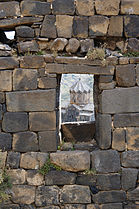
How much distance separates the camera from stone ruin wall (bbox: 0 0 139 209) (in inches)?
172

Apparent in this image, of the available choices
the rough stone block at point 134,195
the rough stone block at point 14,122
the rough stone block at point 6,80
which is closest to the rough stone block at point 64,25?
the rough stone block at point 6,80

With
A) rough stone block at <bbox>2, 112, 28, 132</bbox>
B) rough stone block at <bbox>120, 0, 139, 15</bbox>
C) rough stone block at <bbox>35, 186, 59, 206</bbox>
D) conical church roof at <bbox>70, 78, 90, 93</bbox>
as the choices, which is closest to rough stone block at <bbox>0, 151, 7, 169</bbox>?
rough stone block at <bbox>2, 112, 28, 132</bbox>

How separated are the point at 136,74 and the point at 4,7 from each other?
2.99 meters

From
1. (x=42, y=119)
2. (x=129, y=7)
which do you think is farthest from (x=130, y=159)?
(x=129, y=7)

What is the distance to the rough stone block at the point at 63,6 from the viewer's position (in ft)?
14.4

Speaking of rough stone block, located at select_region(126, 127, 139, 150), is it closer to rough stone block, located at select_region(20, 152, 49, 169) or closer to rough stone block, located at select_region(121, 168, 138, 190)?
rough stone block, located at select_region(121, 168, 138, 190)

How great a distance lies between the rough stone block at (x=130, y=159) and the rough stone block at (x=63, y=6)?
3.11m

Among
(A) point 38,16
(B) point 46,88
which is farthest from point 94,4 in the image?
(B) point 46,88

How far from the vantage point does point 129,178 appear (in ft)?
14.8

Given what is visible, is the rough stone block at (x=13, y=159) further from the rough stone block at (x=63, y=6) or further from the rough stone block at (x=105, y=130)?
the rough stone block at (x=63, y=6)

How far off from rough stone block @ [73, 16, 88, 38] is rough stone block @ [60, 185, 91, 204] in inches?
123

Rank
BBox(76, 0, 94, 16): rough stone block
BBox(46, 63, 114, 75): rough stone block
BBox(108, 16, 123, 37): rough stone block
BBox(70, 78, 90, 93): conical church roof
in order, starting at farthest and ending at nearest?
BBox(70, 78, 90, 93): conical church roof
BBox(108, 16, 123, 37): rough stone block
BBox(76, 0, 94, 16): rough stone block
BBox(46, 63, 114, 75): rough stone block

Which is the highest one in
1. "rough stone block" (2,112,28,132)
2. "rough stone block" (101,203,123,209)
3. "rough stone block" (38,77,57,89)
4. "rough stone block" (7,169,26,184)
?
"rough stone block" (38,77,57,89)

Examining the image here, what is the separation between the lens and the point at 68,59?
433 cm
